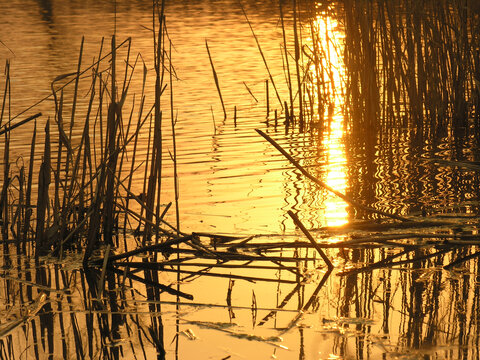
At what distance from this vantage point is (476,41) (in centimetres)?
626

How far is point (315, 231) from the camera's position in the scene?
12.7ft

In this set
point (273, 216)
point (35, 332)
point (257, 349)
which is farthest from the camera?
point (273, 216)

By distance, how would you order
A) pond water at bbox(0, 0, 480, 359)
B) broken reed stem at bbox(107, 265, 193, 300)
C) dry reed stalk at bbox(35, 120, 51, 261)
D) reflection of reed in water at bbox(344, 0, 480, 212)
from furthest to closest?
reflection of reed in water at bbox(344, 0, 480, 212) → dry reed stalk at bbox(35, 120, 51, 261) → broken reed stem at bbox(107, 265, 193, 300) → pond water at bbox(0, 0, 480, 359)

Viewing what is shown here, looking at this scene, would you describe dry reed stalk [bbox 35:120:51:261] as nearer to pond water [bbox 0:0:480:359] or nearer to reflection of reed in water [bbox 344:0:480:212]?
pond water [bbox 0:0:480:359]

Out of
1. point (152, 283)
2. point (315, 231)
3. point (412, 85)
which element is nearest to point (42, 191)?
point (152, 283)

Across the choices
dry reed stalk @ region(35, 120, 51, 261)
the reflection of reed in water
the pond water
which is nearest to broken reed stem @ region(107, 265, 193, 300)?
the pond water

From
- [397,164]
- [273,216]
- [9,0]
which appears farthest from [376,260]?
[9,0]

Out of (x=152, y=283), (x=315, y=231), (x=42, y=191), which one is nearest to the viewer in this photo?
(x=152, y=283)

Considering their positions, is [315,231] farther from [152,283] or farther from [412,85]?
[412,85]

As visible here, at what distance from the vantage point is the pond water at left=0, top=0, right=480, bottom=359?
9.04ft

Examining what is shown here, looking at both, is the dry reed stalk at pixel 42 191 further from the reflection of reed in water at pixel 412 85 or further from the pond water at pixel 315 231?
the reflection of reed in water at pixel 412 85

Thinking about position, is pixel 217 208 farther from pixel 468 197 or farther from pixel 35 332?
pixel 35 332

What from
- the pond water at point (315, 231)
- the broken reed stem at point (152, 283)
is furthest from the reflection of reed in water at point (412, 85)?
the broken reed stem at point (152, 283)

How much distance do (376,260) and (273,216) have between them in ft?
3.25
